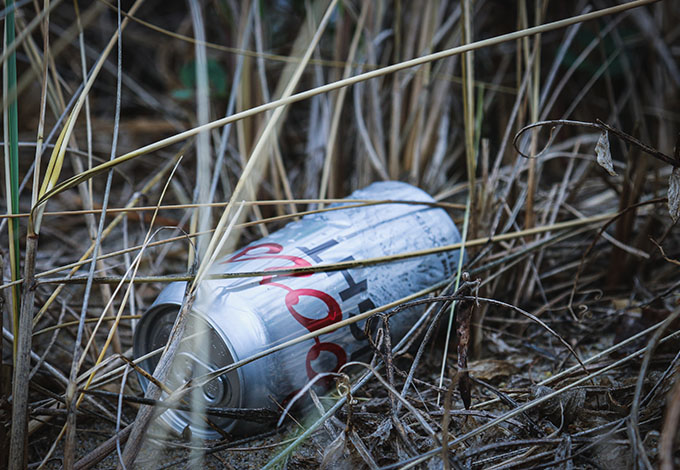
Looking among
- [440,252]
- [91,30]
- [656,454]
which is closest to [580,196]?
[440,252]

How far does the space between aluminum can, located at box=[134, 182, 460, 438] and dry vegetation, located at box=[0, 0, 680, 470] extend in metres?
0.05

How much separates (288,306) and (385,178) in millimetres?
599

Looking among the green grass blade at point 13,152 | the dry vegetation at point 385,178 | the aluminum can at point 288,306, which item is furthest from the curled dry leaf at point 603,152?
the green grass blade at point 13,152

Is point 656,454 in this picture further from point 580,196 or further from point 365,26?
point 365,26

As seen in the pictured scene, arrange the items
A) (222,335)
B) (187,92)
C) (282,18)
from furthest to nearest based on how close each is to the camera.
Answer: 1. (282,18)
2. (187,92)
3. (222,335)

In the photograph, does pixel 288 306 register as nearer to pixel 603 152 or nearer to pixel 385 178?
pixel 603 152

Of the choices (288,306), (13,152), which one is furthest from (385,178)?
(13,152)

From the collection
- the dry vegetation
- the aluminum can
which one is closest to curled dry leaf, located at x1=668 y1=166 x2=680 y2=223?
the dry vegetation

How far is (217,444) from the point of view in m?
0.77

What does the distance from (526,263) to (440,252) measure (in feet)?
0.76

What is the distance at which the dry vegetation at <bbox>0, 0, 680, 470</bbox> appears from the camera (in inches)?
26.0

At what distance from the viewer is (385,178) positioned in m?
1.29

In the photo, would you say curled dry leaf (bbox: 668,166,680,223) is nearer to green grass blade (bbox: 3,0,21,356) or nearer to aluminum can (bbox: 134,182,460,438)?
aluminum can (bbox: 134,182,460,438)

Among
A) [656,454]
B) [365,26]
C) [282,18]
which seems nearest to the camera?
[656,454]
